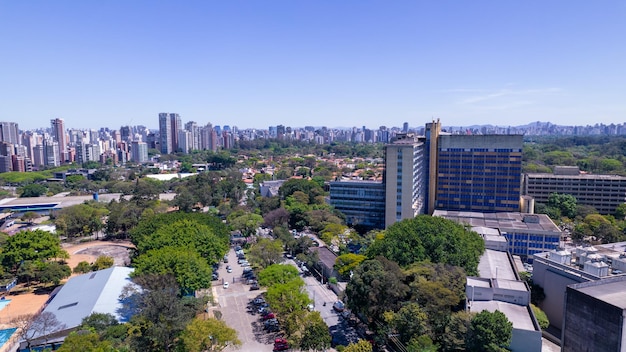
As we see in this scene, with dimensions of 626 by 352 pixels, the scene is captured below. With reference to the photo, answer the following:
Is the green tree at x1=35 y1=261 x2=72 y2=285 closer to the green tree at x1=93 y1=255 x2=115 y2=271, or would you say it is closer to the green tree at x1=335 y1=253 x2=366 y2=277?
the green tree at x1=93 y1=255 x2=115 y2=271

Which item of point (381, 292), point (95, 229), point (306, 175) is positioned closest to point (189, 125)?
point (306, 175)

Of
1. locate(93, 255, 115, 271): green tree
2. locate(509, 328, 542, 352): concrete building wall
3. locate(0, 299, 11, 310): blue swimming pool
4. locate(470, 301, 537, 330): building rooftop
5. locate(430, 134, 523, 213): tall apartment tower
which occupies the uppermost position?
locate(430, 134, 523, 213): tall apartment tower

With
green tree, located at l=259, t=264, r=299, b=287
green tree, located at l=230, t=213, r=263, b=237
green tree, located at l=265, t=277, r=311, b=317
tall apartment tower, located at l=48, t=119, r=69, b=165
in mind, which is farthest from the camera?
tall apartment tower, located at l=48, t=119, r=69, b=165

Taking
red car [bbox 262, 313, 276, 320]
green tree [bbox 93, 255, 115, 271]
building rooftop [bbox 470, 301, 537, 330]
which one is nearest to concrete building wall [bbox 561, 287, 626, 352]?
building rooftop [bbox 470, 301, 537, 330]

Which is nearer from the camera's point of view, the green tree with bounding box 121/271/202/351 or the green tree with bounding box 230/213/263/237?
the green tree with bounding box 121/271/202/351

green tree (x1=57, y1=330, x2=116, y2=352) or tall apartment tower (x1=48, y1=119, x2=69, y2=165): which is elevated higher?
tall apartment tower (x1=48, y1=119, x2=69, y2=165)

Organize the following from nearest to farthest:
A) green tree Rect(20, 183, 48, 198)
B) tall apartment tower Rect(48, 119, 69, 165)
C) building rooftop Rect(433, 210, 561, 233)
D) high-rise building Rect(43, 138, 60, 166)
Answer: building rooftop Rect(433, 210, 561, 233) → green tree Rect(20, 183, 48, 198) → high-rise building Rect(43, 138, 60, 166) → tall apartment tower Rect(48, 119, 69, 165)

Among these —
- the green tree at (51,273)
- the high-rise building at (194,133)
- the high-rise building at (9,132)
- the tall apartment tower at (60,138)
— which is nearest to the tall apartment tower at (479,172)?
the green tree at (51,273)

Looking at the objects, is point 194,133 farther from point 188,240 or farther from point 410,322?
point 410,322
